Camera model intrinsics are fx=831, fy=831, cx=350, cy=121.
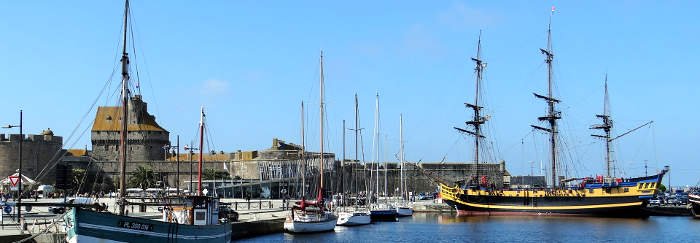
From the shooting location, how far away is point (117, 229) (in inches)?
1019

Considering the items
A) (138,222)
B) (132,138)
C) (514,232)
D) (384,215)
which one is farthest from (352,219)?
(132,138)

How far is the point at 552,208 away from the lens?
76.8 meters

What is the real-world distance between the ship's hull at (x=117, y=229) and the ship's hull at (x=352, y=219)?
2922cm

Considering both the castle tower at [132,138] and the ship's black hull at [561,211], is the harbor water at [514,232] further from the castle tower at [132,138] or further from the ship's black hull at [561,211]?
the castle tower at [132,138]

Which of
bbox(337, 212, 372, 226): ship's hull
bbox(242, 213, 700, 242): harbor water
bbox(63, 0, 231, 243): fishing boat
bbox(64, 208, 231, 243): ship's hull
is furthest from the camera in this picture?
bbox(337, 212, 372, 226): ship's hull

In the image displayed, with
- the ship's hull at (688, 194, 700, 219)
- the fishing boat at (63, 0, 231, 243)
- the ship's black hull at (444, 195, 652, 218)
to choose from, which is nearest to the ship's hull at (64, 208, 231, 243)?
the fishing boat at (63, 0, 231, 243)

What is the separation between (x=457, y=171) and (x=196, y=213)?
318ft

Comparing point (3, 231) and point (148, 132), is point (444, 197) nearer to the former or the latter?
point (148, 132)

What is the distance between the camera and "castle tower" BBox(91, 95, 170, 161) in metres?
116

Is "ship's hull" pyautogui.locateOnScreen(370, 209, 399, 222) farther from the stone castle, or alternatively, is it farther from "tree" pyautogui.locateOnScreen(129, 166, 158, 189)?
the stone castle

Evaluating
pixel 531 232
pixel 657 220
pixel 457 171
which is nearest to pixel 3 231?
pixel 531 232

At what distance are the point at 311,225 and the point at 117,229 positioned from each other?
23449 mm

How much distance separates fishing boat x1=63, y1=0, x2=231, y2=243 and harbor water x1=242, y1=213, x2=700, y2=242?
38.6 ft

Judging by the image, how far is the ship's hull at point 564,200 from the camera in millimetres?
72000
